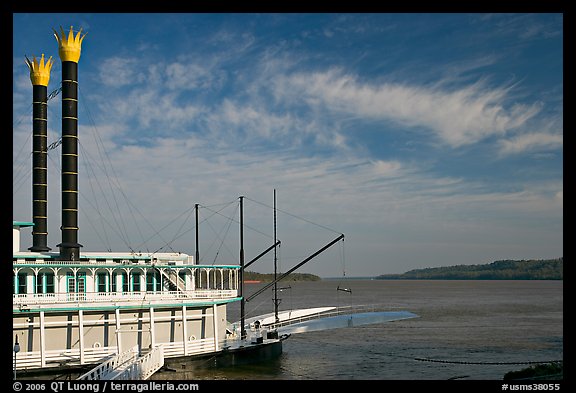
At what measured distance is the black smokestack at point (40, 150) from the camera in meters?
50.5

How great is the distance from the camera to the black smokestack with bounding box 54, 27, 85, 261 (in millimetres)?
47188

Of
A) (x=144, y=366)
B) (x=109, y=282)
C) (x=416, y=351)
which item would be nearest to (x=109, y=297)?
(x=109, y=282)

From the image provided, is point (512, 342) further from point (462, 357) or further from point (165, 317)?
point (165, 317)

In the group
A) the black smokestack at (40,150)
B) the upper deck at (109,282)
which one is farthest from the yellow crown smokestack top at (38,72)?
the upper deck at (109,282)

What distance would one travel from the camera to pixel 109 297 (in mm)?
38969

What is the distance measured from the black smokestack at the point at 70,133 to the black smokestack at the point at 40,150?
Result: 4.23 meters

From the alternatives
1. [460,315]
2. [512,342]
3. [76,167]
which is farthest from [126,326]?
[460,315]

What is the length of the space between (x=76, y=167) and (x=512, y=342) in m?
41.1

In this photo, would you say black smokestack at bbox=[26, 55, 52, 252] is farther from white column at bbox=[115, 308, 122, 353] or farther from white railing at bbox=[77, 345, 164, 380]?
white railing at bbox=[77, 345, 164, 380]

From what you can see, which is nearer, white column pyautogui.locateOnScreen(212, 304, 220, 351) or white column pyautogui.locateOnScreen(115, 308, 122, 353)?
white column pyautogui.locateOnScreen(115, 308, 122, 353)

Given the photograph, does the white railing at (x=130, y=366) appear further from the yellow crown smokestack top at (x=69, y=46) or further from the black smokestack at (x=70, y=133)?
the yellow crown smokestack top at (x=69, y=46)

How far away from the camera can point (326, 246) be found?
52.4 meters

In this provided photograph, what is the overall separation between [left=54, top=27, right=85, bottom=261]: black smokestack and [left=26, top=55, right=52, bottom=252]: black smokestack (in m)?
4.23

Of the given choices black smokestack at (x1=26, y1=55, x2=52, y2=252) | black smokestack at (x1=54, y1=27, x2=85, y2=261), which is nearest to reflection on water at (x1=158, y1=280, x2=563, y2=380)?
black smokestack at (x1=54, y1=27, x2=85, y2=261)
